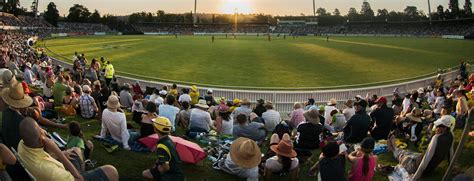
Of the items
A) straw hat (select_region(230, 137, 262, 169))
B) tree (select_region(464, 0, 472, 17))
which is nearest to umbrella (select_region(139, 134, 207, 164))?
straw hat (select_region(230, 137, 262, 169))

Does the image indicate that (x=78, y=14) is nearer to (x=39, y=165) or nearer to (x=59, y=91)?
(x=59, y=91)

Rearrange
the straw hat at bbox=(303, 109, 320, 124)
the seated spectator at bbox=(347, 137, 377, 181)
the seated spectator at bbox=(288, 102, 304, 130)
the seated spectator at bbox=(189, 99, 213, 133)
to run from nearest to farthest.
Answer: the seated spectator at bbox=(347, 137, 377, 181) → the straw hat at bbox=(303, 109, 320, 124) → the seated spectator at bbox=(189, 99, 213, 133) → the seated spectator at bbox=(288, 102, 304, 130)

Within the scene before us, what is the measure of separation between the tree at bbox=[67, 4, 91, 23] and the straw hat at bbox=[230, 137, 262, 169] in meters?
139

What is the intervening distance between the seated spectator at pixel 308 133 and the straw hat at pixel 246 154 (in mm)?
2171

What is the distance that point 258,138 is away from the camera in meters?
9.70

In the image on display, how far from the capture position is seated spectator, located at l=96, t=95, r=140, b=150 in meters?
8.36

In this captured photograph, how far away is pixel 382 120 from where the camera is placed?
1034cm

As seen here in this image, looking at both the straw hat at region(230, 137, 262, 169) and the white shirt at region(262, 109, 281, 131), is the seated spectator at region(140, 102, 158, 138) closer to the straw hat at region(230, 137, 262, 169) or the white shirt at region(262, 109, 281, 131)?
the straw hat at region(230, 137, 262, 169)

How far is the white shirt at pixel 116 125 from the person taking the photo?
8391 millimetres

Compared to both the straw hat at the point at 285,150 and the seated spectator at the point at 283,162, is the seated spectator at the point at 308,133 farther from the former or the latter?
the straw hat at the point at 285,150

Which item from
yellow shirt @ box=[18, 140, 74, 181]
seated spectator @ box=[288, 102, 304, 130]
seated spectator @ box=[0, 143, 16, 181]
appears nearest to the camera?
seated spectator @ box=[0, 143, 16, 181]

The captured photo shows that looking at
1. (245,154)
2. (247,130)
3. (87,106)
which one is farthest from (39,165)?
(87,106)

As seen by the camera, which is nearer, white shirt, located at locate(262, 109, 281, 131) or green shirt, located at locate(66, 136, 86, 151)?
green shirt, located at locate(66, 136, 86, 151)

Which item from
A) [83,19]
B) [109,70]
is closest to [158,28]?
[83,19]
